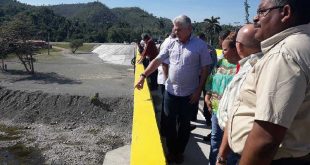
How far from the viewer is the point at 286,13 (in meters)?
1.70

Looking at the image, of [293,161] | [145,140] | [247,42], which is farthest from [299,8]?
[145,140]

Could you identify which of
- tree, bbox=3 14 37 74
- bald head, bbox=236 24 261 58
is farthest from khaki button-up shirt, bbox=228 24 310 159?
tree, bbox=3 14 37 74

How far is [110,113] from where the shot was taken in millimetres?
12789

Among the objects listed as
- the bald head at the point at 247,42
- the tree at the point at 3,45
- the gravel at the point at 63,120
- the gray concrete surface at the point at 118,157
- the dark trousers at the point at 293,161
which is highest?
the bald head at the point at 247,42

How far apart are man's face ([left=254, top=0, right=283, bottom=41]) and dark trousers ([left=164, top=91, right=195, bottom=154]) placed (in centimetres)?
278

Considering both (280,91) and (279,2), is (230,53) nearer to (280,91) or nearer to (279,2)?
(279,2)

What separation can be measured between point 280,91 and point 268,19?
15.9 inches

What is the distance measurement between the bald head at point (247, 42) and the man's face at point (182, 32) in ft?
4.89

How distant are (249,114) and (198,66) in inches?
106

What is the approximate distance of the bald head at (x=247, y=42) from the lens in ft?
9.19

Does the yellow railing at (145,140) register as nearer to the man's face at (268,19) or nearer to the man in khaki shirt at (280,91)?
the man in khaki shirt at (280,91)

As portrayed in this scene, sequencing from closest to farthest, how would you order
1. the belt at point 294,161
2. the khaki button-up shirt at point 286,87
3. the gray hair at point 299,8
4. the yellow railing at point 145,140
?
the khaki button-up shirt at point 286,87 → the gray hair at point 299,8 → the belt at point 294,161 → the yellow railing at point 145,140

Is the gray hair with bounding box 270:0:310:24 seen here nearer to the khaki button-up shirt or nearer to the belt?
the khaki button-up shirt

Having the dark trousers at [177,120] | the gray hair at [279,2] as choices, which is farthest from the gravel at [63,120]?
the gray hair at [279,2]
